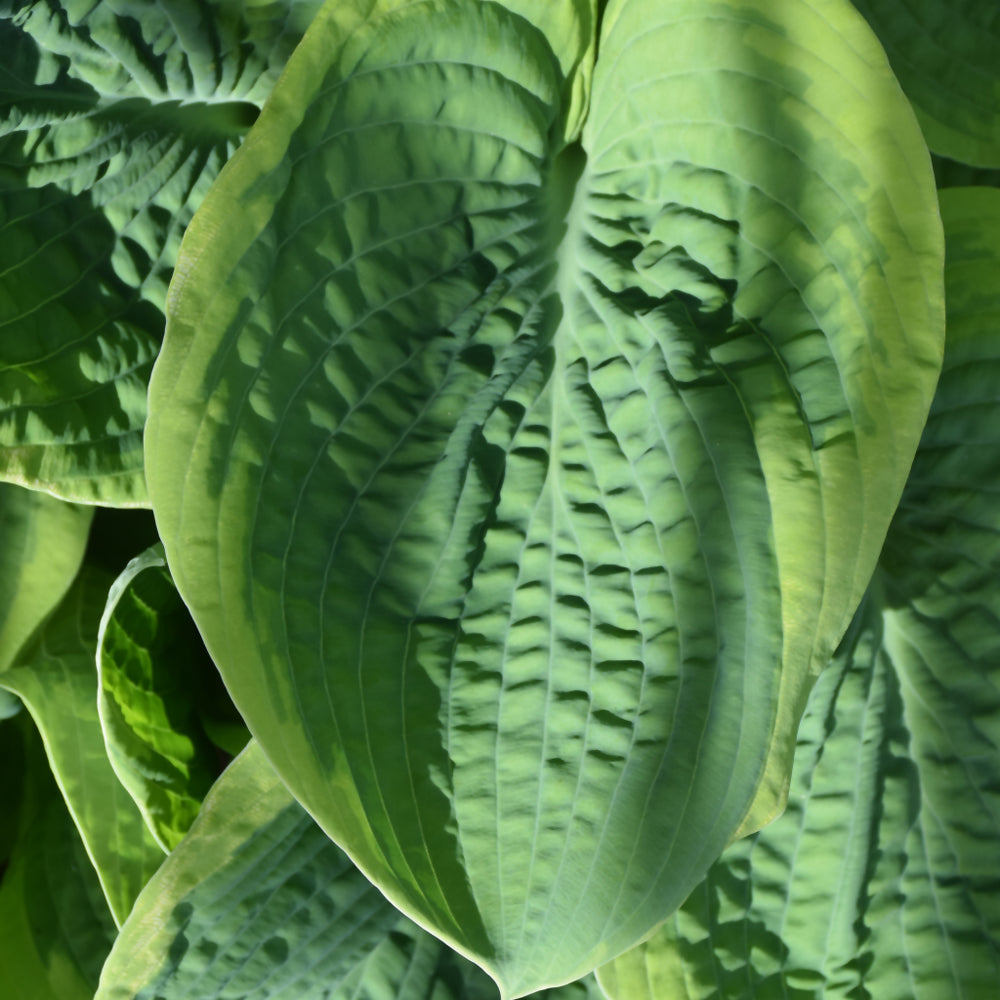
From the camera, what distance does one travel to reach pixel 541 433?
48 centimetres

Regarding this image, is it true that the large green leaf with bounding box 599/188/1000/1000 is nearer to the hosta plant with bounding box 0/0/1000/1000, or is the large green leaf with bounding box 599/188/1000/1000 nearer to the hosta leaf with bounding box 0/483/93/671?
the hosta plant with bounding box 0/0/1000/1000

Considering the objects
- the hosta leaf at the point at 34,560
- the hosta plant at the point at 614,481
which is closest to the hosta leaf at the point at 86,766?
the hosta leaf at the point at 34,560

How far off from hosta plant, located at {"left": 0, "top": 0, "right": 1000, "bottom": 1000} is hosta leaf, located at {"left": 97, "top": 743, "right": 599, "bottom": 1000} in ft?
0.51

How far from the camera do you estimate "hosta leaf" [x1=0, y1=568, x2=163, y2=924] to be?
0.72 meters

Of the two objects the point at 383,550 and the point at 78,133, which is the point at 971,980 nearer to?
the point at 383,550

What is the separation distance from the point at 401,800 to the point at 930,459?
1.15 feet

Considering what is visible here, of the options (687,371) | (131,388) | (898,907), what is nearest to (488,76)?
(687,371)

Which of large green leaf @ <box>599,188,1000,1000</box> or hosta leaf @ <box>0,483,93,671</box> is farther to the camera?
hosta leaf @ <box>0,483,93,671</box>

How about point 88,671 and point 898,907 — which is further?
point 88,671

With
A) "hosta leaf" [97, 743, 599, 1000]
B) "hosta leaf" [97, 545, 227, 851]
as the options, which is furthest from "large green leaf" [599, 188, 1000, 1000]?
"hosta leaf" [97, 545, 227, 851]

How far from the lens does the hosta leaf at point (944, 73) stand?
0.60m

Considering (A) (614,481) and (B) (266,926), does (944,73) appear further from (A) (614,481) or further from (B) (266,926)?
(B) (266,926)

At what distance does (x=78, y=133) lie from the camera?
25.8 inches

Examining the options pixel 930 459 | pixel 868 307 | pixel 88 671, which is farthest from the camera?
pixel 88 671
